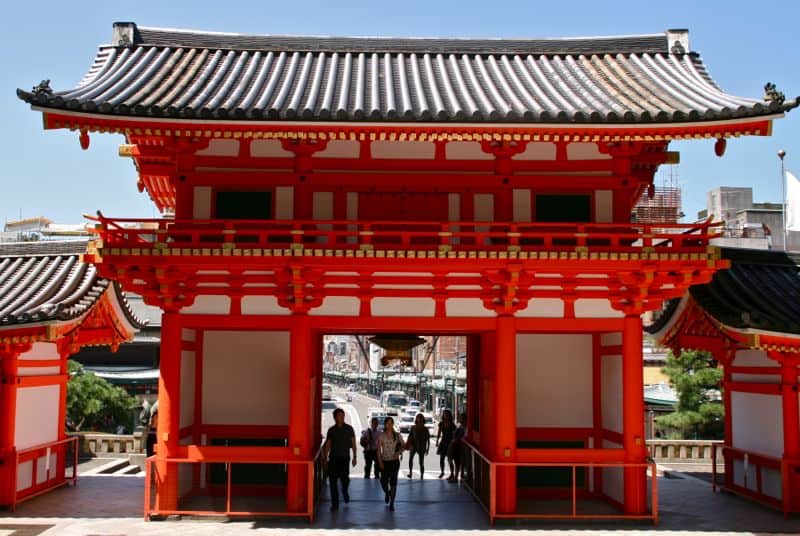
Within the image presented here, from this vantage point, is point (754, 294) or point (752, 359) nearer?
point (752, 359)

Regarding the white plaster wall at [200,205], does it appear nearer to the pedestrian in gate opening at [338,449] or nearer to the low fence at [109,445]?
the pedestrian in gate opening at [338,449]

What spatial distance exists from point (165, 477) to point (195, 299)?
3191 mm

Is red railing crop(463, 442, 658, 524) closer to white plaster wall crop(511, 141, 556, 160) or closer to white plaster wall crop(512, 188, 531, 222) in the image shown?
white plaster wall crop(512, 188, 531, 222)

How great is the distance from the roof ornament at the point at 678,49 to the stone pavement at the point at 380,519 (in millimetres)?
9864

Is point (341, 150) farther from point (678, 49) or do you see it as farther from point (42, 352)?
point (678, 49)

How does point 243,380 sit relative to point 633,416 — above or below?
above

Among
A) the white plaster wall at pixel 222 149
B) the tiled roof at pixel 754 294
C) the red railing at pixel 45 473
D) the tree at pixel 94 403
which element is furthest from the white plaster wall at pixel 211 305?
the tree at pixel 94 403

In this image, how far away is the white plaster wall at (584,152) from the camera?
14.8m

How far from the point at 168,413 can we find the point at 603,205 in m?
8.97

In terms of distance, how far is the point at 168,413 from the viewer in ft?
44.9

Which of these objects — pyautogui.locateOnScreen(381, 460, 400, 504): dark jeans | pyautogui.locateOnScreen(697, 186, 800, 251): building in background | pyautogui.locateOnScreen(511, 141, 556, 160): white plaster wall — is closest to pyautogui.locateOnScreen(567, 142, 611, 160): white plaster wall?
pyautogui.locateOnScreen(511, 141, 556, 160): white plaster wall

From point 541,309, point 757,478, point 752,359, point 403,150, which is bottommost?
point 757,478

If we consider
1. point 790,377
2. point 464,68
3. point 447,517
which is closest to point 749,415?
point 790,377

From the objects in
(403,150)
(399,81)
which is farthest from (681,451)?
(399,81)
